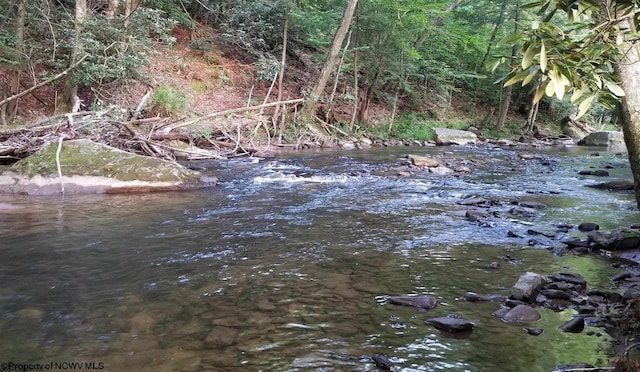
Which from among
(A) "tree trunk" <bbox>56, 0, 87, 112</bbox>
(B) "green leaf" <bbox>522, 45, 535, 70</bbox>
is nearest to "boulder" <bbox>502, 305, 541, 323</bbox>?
(B) "green leaf" <bbox>522, 45, 535, 70</bbox>

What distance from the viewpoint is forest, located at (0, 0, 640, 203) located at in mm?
2734

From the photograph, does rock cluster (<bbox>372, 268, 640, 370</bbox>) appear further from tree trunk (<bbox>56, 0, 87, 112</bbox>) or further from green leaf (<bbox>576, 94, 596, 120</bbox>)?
tree trunk (<bbox>56, 0, 87, 112</bbox>)

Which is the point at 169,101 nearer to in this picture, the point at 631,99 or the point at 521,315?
the point at 521,315

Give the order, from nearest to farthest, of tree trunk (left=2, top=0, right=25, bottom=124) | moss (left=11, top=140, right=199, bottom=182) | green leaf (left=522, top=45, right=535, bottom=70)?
green leaf (left=522, top=45, right=535, bottom=70) → moss (left=11, top=140, right=199, bottom=182) → tree trunk (left=2, top=0, right=25, bottom=124)

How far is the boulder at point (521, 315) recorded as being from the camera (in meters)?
3.31

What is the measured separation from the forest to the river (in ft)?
5.54

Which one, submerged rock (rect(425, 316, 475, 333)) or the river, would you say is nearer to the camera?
the river

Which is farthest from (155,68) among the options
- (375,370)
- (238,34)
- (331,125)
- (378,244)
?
(375,370)

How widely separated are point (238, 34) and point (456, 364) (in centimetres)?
1840

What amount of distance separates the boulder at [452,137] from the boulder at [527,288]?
667 inches

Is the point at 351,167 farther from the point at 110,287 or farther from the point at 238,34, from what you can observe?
the point at 238,34

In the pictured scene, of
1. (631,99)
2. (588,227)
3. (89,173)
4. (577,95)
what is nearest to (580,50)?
(577,95)

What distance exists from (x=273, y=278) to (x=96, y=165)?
18.9 feet

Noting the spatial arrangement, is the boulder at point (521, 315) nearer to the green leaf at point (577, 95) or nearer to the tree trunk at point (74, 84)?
the green leaf at point (577, 95)
